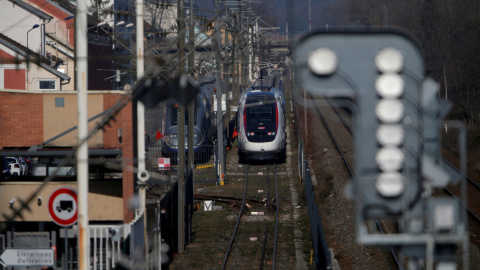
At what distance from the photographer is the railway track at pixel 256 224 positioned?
14.8 meters

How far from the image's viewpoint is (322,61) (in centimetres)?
637

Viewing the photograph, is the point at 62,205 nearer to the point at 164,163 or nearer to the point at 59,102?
the point at 59,102

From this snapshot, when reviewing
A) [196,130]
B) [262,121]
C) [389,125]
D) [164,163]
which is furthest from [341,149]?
[389,125]

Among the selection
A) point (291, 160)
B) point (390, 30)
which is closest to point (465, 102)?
point (291, 160)

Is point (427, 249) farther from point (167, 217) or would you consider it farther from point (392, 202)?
point (167, 217)

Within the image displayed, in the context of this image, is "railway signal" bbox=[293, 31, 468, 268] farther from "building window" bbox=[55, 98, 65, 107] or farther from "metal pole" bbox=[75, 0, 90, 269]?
"building window" bbox=[55, 98, 65, 107]

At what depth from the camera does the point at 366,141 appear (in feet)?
20.5

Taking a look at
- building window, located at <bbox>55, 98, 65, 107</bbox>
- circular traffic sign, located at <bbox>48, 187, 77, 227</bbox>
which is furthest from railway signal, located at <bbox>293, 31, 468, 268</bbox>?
building window, located at <bbox>55, 98, 65, 107</bbox>

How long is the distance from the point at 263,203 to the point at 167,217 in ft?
25.7

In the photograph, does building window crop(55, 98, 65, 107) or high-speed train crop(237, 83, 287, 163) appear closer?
building window crop(55, 98, 65, 107)

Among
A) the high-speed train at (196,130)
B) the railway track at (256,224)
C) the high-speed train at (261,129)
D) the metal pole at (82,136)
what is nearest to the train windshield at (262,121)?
the high-speed train at (261,129)

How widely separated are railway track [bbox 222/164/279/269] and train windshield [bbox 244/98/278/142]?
170 cm

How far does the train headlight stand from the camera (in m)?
6.35

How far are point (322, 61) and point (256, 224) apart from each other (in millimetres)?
12798
